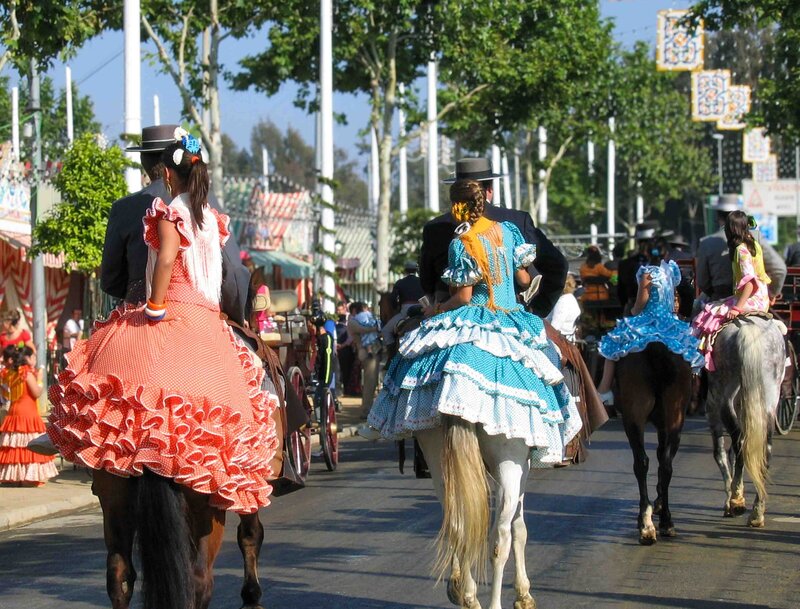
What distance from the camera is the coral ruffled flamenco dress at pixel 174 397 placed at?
5.77 m

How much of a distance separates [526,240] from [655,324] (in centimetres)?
274

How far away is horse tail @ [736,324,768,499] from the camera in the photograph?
10.8 metres

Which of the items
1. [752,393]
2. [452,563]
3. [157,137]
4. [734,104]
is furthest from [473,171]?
[734,104]

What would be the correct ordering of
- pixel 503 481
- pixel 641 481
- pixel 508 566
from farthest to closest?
1. pixel 641 481
2. pixel 508 566
3. pixel 503 481

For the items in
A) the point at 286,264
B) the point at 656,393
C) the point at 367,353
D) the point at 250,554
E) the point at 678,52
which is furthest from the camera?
the point at 286,264

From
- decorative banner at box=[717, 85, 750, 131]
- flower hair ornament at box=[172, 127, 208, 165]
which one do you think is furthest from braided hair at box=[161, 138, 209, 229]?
decorative banner at box=[717, 85, 750, 131]

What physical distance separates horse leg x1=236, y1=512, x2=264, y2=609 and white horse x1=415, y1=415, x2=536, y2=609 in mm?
918

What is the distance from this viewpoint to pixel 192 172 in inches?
244

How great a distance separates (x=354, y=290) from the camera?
164ft

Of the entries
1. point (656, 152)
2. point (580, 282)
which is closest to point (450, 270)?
point (580, 282)

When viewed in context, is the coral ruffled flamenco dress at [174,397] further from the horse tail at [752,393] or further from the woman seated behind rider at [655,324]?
the horse tail at [752,393]

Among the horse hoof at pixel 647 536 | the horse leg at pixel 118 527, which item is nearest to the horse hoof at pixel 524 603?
the horse leg at pixel 118 527

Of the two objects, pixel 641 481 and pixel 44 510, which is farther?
pixel 44 510

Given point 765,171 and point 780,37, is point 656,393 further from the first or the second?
point 765,171
